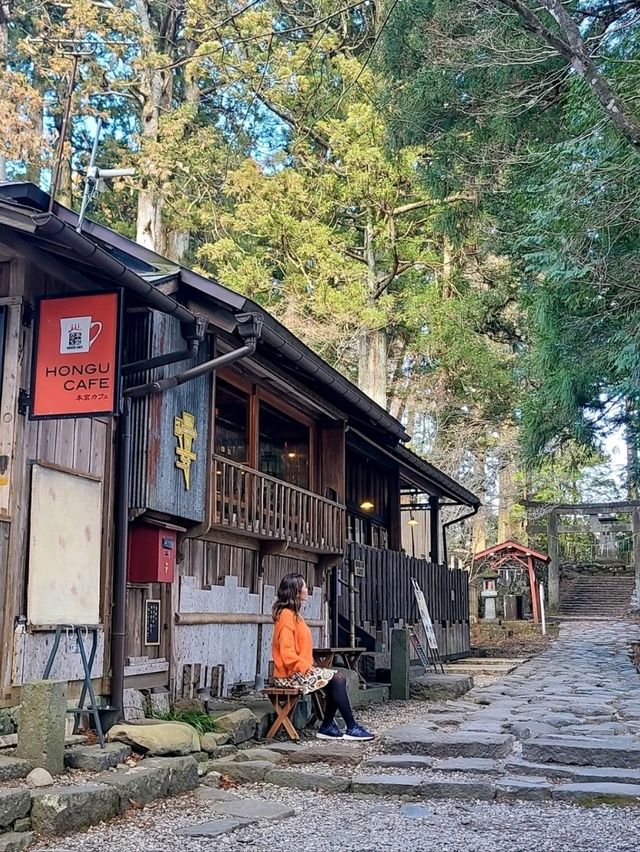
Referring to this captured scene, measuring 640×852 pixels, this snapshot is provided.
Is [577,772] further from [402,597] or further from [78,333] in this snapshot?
[402,597]

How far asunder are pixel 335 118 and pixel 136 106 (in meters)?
5.37

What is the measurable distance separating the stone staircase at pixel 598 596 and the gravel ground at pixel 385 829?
3191cm

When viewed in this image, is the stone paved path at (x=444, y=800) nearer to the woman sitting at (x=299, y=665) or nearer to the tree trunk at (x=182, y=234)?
the woman sitting at (x=299, y=665)

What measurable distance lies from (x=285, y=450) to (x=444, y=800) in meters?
7.05

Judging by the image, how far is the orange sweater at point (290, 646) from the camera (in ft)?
26.5

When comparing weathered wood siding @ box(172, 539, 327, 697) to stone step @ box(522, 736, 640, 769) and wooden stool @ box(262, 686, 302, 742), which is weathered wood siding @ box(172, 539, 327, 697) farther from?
stone step @ box(522, 736, 640, 769)

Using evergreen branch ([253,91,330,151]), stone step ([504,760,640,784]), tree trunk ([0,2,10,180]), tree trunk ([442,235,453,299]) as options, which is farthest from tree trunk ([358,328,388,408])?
stone step ([504,760,640,784])

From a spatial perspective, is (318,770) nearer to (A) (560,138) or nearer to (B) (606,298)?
(B) (606,298)

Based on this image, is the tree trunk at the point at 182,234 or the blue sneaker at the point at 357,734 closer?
the blue sneaker at the point at 357,734

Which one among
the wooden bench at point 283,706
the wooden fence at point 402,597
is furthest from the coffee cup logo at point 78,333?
the wooden fence at point 402,597

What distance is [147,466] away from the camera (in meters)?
7.64

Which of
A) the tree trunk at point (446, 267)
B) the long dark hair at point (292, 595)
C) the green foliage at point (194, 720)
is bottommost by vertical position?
the green foliage at point (194, 720)

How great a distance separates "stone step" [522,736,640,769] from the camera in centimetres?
686

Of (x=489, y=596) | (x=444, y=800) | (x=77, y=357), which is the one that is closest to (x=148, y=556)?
(x=77, y=357)
